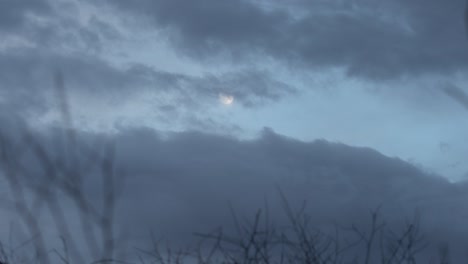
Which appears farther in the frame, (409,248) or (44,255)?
(409,248)

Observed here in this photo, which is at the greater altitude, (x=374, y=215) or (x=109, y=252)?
(x=374, y=215)

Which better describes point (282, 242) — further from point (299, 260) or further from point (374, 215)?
point (374, 215)

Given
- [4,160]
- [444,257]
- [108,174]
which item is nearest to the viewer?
[108,174]

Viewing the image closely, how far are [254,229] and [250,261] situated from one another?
12.7 inches

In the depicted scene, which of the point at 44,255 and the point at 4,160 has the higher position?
the point at 4,160

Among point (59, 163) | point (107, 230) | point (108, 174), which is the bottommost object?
point (107, 230)

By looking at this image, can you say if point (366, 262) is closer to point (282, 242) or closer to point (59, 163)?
point (282, 242)

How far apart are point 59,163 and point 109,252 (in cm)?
69

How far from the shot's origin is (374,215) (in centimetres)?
639

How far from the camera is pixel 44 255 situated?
4.44m

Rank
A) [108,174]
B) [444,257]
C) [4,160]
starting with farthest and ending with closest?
[444,257], [4,160], [108,174]

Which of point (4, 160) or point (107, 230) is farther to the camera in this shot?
point (4, 160)

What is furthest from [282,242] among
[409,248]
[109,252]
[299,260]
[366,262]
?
[109,252]

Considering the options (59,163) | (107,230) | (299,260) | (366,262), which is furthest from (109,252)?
(366,262)
